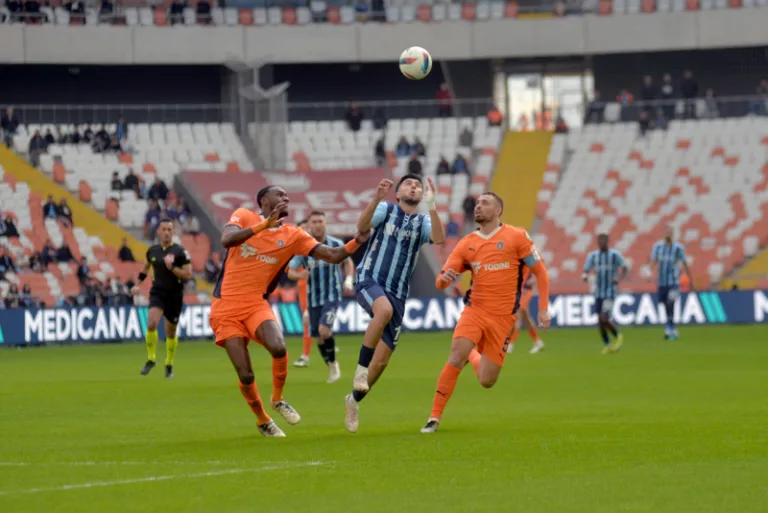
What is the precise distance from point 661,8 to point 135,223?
21.2 metres

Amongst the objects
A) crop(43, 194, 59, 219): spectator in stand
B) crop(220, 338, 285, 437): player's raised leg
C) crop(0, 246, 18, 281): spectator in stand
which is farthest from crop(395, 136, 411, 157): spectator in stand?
crop(220, 338, 285, 437): player's raised leg

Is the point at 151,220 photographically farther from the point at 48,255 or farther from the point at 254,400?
the point at 254,400

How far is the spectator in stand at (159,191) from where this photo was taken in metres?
46.8

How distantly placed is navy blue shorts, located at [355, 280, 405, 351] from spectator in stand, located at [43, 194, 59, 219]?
32.4 meters

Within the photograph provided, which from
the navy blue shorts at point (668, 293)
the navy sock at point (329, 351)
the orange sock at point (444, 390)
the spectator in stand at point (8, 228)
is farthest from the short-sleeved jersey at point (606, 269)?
the spectator in stand at point (8, 228)

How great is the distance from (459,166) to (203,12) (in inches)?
465

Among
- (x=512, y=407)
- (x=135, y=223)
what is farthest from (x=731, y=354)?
(x=135, y=223)

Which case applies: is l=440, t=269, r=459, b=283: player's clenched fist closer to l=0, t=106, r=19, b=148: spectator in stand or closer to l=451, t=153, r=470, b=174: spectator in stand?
l=451, t=153, r=470, b=174: spectator in stand

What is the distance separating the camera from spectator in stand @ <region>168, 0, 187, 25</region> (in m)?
53.5

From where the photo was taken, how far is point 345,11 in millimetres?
54594

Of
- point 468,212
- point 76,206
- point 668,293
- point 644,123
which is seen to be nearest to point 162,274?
point 668,293

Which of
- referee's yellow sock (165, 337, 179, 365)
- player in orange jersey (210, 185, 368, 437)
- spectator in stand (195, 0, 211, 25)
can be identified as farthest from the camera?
spectator in stand (195, 0, 211, 25)

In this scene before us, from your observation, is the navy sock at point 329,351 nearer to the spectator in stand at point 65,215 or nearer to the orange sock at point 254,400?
the orange sock at point 254,400

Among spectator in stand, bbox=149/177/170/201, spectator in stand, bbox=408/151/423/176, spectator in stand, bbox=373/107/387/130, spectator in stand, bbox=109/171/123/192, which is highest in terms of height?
spectator in stand, bbox=373/107/387/130
